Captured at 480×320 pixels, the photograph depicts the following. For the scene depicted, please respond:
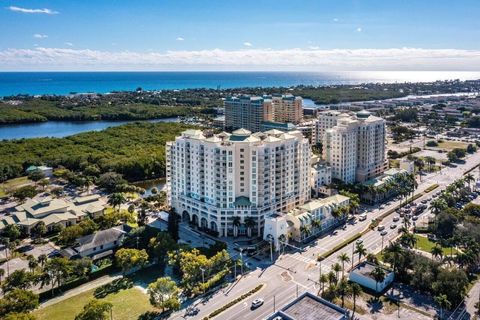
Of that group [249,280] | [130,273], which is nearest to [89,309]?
[130,273]

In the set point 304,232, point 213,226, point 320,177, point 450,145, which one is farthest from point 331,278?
point 450,145

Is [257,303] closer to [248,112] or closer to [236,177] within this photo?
[236,177]

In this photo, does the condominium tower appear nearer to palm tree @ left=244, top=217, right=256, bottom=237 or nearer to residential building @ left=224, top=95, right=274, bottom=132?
residential building @ left=224, top=95, right=274, bottom=132

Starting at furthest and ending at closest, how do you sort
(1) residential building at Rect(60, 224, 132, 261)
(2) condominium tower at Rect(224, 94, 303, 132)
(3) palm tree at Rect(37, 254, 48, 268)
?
1. (2) condominium tower at Rect(224, 94, 303, 132)
2. (1) residential building at Rect(60, 224, 132, 261)
3. (3) palm tree at Rect(37, 254, 48, 268)

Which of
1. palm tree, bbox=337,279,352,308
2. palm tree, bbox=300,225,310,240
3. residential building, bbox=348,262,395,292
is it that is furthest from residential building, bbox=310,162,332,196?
palm tree, bbox=337,279,352,308

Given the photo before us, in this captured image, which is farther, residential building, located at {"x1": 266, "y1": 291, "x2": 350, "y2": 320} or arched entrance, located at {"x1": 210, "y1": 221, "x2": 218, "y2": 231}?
arched entrance, located at {"x1": 210, "y1": 221, "x2": 218, "y2": 231}

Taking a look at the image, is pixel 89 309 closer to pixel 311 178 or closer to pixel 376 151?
pixel 311 178

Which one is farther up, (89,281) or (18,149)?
(18,149)
